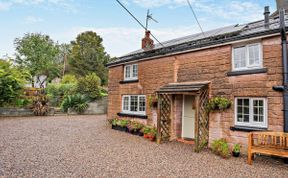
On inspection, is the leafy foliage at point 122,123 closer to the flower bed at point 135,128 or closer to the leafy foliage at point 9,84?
the flower bed at point 135,128

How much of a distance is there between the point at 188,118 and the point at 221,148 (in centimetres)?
251

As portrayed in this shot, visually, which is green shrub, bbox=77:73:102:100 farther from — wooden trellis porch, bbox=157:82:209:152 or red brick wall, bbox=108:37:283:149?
wooden trellis porch, bbox=157:82:209:152

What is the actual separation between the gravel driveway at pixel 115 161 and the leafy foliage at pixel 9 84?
8060 millimetres

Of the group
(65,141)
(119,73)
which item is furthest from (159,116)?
(119,73)

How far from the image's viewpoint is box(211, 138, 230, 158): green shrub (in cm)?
609

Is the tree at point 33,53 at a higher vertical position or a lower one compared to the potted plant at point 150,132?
higher

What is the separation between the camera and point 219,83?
23.3 ft

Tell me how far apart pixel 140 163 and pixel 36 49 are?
26.1 m

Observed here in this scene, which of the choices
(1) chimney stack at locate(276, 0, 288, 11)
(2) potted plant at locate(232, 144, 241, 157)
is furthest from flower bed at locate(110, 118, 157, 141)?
(1) chimney stack at locate(276, 0, 288, 11)

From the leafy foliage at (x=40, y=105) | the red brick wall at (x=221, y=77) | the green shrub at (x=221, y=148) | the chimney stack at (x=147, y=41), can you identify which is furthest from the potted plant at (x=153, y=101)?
the leafy foliage at (x=40, y=105)

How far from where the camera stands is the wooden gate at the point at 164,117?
8087mm

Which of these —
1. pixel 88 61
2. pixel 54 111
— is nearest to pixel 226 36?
pixel 54 111

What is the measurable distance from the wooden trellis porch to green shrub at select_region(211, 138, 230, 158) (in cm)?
63

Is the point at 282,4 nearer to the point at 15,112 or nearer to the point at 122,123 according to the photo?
the point at 122,123
